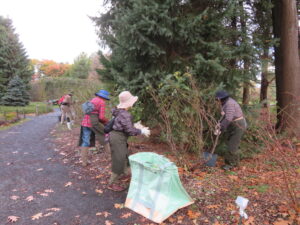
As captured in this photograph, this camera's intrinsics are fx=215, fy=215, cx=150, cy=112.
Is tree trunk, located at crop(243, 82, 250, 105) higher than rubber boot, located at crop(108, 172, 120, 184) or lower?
higher

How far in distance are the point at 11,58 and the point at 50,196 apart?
23790 mm

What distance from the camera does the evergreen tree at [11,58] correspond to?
21.8 m

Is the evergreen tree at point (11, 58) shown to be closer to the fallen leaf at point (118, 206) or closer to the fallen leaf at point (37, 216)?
the fallen leaf at point (37, 216)

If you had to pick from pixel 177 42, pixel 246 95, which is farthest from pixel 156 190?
pixel 246 95

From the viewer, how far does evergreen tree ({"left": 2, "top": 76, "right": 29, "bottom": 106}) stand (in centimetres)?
2015

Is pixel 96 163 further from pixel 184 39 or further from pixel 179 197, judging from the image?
pixel 184 39

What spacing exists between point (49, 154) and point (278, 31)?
7.56m

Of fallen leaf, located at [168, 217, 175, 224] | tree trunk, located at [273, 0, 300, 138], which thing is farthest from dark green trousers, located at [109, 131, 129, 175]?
tree trunk, located at [273, 0, 300, 138]

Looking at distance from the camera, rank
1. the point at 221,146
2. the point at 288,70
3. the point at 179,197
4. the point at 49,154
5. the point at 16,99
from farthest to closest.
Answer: the point at 16,99 → the point at 288,70 → the point at 49,154 → the point at 221,146 → the point at 179,197

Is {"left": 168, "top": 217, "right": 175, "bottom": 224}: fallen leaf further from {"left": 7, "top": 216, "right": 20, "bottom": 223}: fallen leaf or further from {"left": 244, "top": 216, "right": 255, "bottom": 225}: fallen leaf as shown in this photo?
{"left": 7, "top": 216, "right": 20, "bottom": 223}: fallen leaf

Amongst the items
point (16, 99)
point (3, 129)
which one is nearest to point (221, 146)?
point (3, 129)

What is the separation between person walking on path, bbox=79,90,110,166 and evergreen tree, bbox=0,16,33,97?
68.9ft

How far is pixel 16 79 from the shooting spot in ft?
68.7

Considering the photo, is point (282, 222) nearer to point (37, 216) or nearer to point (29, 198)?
point (37, 216)
